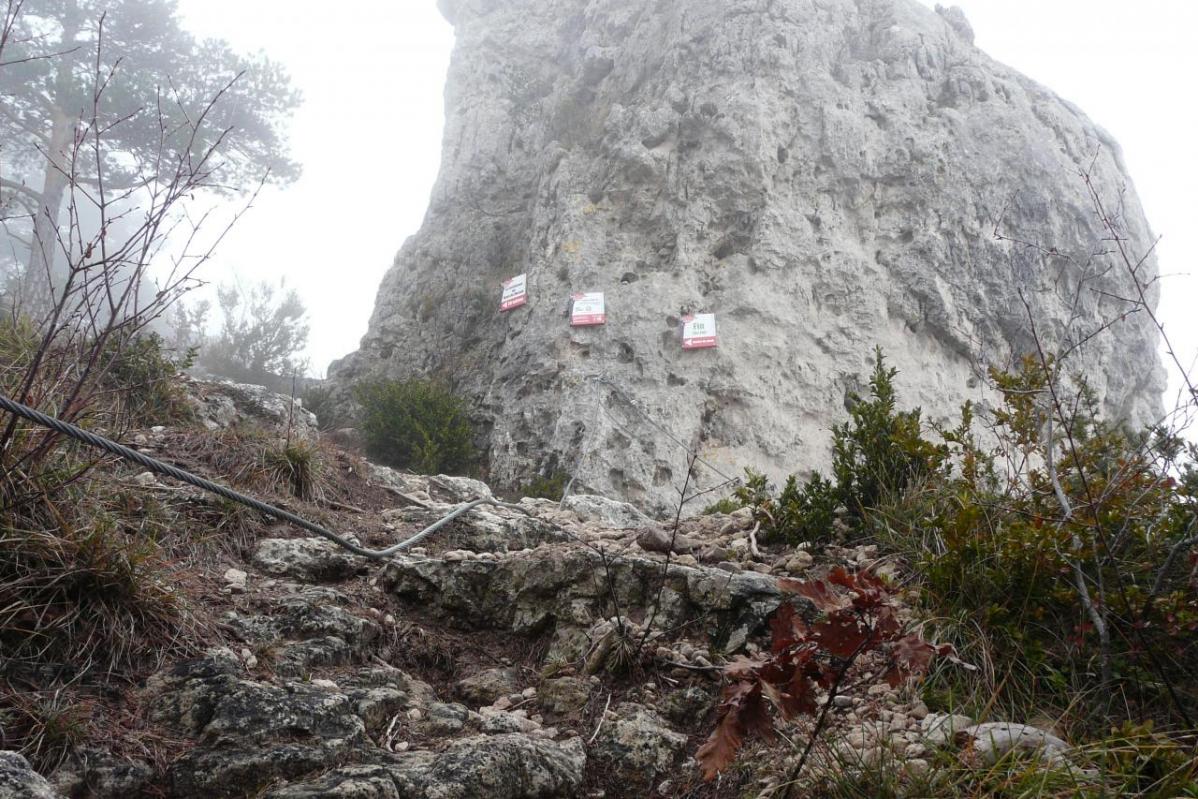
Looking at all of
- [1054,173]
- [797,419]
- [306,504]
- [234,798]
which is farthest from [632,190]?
[234,798]

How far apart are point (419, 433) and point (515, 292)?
301cm

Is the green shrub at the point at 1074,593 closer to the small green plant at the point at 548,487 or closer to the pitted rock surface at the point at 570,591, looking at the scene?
the pitted rock surface at the point at 570,591

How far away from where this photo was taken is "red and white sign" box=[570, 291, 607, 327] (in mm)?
10305

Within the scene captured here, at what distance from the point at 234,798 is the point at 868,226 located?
37.1 feet

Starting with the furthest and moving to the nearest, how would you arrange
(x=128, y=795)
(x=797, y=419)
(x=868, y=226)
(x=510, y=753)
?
(x=868, y=226)
(x=797, y=419)
(x=510, y=753)
(x=128, y=795)

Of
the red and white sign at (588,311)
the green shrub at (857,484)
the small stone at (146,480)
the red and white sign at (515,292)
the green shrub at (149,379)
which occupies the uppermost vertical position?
the red and white sign at (515,292)

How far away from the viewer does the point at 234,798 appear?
1997mm

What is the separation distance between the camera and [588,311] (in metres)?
10.4

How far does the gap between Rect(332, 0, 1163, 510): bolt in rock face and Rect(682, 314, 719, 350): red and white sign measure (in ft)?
0.48

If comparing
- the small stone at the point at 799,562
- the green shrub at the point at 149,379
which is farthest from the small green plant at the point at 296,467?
the small stone at the point at 799,562

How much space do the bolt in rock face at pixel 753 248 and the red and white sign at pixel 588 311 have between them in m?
0.13

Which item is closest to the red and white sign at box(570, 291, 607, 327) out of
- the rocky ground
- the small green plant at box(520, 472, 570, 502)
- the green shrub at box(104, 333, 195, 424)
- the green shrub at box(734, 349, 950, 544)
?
the small green plant at box(520, 472, 570, 502)

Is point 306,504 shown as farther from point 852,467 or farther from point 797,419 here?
point 797,419

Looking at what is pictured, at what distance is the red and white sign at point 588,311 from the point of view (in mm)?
10305
